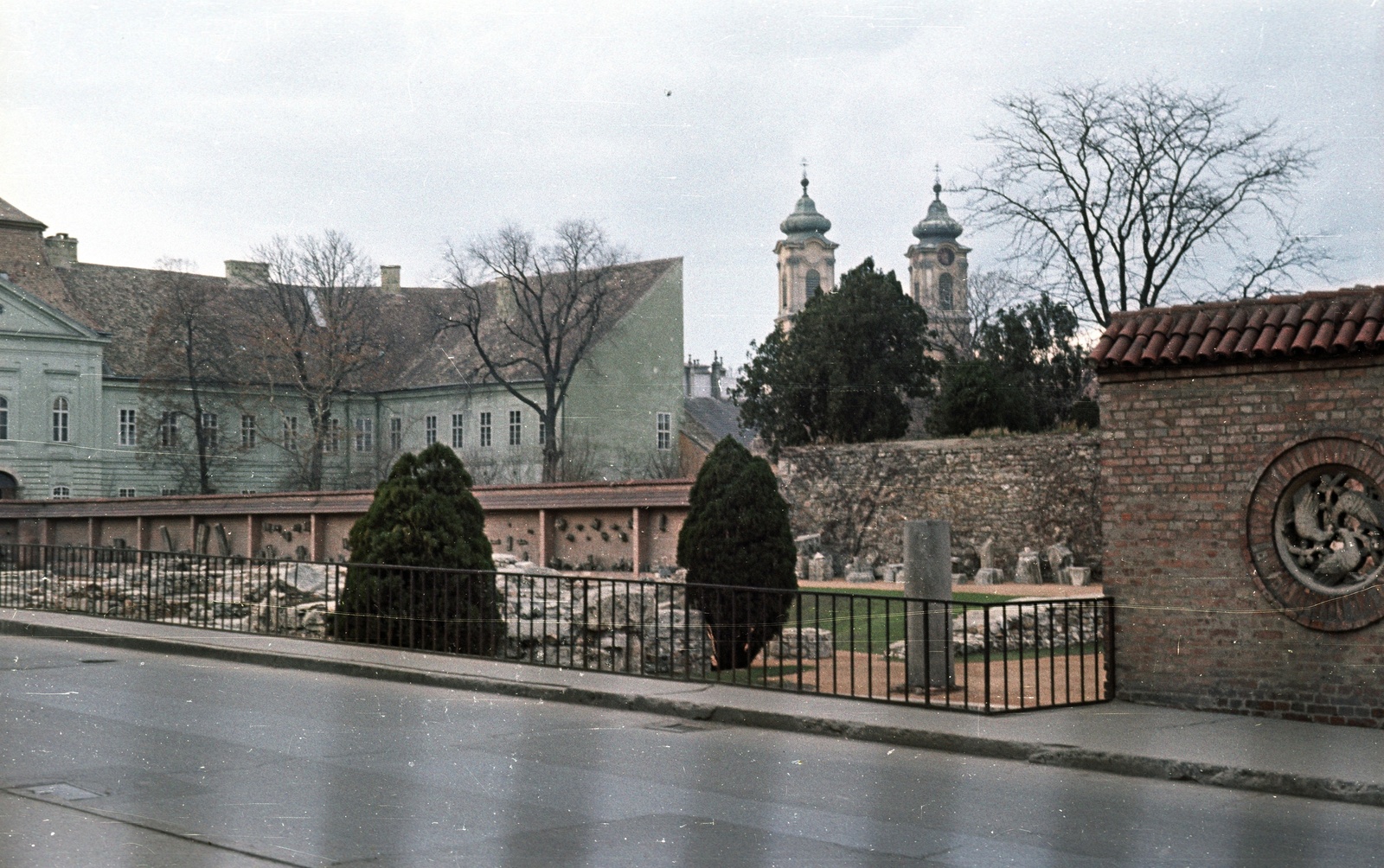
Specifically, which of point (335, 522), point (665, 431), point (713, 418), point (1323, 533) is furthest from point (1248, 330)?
point (713, 418)

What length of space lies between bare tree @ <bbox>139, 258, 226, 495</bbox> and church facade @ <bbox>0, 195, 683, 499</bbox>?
0.13 meters

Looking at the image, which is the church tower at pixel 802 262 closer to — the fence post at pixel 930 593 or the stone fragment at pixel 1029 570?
the stone fragment at pixel 1029 570

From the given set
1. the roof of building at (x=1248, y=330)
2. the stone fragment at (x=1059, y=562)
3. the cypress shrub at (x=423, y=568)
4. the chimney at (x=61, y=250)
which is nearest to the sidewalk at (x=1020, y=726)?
the cypress shrub at (x=423, y=568)

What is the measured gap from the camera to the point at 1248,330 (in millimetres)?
11914

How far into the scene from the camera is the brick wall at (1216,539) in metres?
11.4

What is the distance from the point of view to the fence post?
13.6 metres

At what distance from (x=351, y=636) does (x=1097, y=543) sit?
24.3 metres

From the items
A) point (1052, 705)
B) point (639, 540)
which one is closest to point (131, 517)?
point (639, 540)

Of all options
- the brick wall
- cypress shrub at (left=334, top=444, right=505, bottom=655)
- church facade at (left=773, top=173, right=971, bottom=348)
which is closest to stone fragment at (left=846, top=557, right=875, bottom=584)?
cypress shrub at (left=334, top=444, right=505, bottom=655)

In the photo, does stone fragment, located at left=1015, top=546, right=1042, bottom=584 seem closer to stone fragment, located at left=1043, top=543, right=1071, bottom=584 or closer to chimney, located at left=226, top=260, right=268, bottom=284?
stone fragment, located at left=1043, top=543, right=1071, bottom=584

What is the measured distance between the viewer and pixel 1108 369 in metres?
12.7

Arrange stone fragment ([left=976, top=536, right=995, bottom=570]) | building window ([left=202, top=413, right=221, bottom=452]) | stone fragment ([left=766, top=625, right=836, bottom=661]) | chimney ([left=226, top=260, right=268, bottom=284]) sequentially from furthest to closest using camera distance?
1. chimney ([left=226, top=260, right=268, bottom=284])
2. building window ([left=202, top=413, right=221, bottom=452])
3. stone fragment ([left=976, top=536, right=995, bottom=570])
4. stone fragment ([left=766, top=625, right=836, bottom=661])

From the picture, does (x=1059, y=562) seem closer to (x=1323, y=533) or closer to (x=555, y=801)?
(x=1323, y=533)

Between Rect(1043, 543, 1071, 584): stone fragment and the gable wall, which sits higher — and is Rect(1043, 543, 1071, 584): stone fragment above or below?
below
